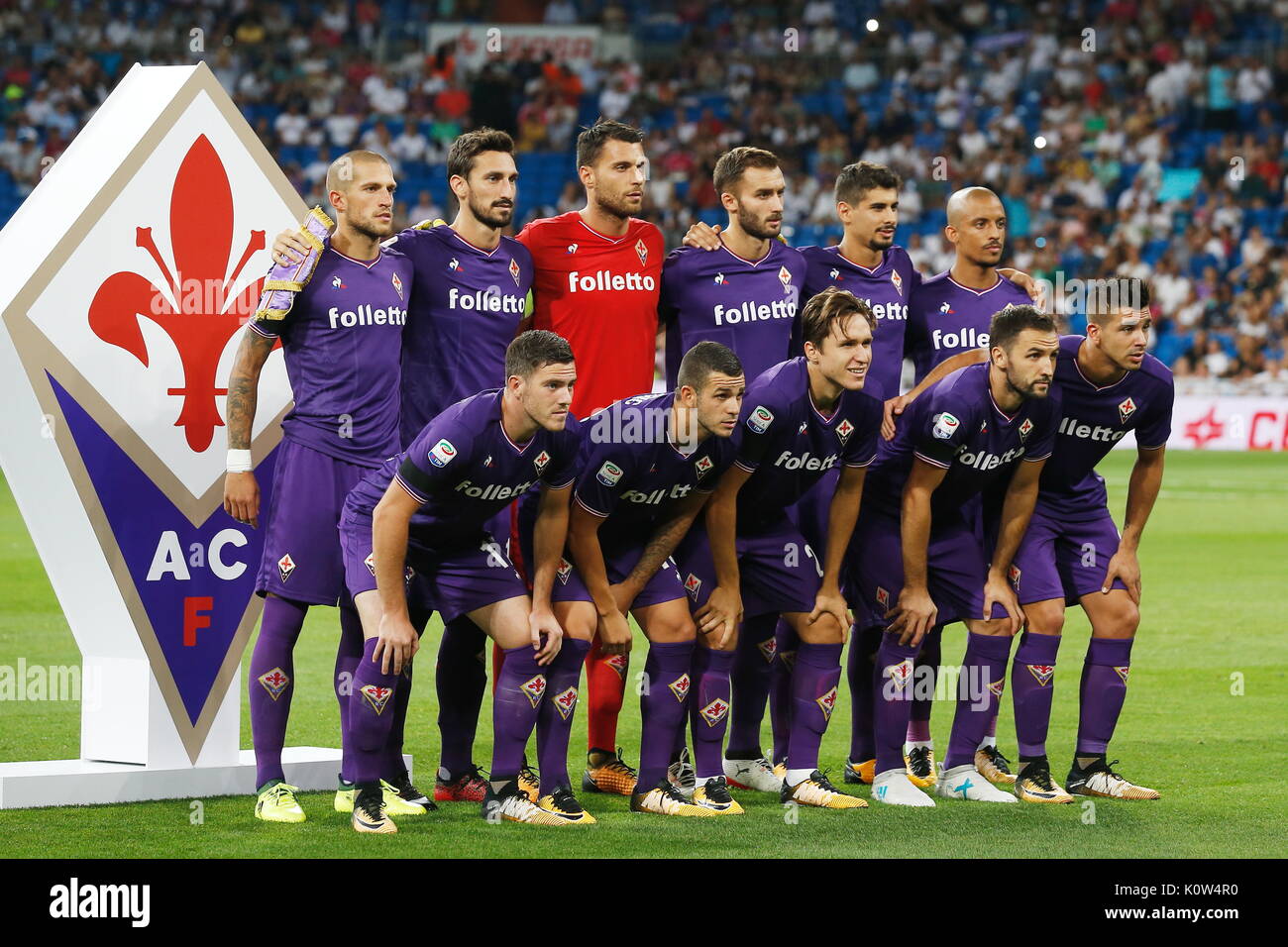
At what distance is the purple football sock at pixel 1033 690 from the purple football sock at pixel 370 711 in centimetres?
249

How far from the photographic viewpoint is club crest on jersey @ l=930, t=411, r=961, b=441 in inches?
271

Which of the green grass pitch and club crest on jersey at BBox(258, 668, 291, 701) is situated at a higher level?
club crest on jersey at BBox(258, 668, 291, 701)

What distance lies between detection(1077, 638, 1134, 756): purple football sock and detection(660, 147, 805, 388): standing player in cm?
181

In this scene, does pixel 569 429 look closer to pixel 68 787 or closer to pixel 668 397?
pixel 668 397

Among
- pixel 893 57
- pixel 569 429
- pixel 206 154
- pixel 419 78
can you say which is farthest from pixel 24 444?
pixel 893 57

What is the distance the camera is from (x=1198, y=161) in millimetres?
27422

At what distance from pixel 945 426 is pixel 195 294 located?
3.03 m

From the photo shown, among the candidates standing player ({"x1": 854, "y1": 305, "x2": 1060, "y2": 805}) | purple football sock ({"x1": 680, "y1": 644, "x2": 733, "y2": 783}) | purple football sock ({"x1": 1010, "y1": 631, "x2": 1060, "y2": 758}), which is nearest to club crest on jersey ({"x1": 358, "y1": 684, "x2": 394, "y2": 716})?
purple football sock ({"x1": 680, "y1": 644, "x2": 733, "y2": 783})

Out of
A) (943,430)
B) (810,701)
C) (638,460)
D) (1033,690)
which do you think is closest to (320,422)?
(638,460)

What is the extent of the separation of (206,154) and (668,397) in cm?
224

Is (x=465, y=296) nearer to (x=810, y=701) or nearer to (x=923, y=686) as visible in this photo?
Answer: (x=810, y=701)

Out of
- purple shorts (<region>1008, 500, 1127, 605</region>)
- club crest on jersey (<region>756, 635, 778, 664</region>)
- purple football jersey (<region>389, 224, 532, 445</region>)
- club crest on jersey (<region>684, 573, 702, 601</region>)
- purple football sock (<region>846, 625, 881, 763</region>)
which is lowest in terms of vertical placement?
purple football sock (<region>846, 625, 881, 763</region>)

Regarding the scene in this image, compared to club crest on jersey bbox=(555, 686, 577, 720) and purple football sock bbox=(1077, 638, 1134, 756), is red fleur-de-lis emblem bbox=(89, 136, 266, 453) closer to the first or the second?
club crest on jersey bbox=(555, 686, 577, 720)
